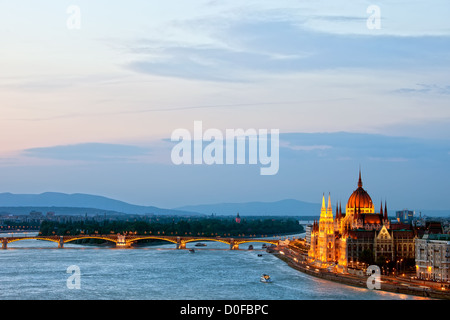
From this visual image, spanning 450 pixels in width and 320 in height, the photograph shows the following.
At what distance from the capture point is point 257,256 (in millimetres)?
53031

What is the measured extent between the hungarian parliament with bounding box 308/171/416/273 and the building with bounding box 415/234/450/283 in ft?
16.1

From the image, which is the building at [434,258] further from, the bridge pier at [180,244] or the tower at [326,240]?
the bridge pier at [180,244]

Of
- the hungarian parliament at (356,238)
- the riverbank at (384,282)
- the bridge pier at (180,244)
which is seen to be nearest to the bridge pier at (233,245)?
the bridge pier at (180,244)

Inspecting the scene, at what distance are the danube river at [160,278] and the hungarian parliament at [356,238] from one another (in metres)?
2.57

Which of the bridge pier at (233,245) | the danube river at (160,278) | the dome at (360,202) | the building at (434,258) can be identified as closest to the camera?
the danube river at (160,278)

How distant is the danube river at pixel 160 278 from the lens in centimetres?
3147

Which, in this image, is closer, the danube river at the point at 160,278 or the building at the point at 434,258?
the danube river at the point at 160,278

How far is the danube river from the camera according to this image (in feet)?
103

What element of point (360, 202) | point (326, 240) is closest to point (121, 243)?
point (360, 202)

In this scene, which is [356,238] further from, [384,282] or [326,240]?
[384,282]

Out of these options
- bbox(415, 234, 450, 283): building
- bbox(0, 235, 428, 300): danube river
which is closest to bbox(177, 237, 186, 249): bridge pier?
bbox(0, 235, 428, 300): danube river

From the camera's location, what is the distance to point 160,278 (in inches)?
1480
